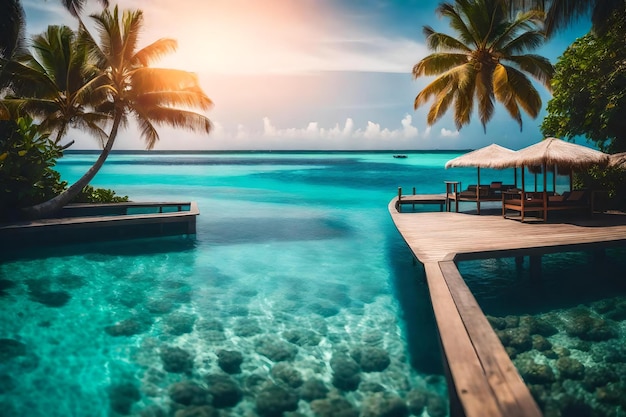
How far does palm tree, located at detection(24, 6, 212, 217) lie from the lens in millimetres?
14219

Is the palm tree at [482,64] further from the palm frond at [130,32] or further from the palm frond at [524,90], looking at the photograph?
the palm frond at [130,32]

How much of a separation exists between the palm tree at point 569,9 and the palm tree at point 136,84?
34.6 ft

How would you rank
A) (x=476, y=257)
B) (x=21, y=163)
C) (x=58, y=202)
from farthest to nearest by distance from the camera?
(x=58, y=202) < (x=21, y=163) < (x=476, y=257)

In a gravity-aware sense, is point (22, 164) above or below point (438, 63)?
below

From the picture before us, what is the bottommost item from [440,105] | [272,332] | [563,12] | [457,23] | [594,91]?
[272,332]

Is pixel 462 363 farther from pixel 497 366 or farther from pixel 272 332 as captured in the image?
pixel 272 332

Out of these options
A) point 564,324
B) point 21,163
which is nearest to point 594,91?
point 564,324

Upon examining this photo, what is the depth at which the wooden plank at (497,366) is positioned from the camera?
263cm

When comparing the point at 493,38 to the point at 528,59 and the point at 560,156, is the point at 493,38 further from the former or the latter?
the point at 560,156

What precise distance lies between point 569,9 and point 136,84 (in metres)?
13.4

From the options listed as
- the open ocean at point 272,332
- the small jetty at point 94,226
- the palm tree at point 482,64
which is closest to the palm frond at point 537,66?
the palm tree at point 482,64

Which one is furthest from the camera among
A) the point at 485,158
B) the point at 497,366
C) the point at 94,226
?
the point at 485,158

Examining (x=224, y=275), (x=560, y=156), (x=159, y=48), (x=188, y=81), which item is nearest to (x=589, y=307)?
(x=560, y=156)

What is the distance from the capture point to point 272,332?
682 centimetres
